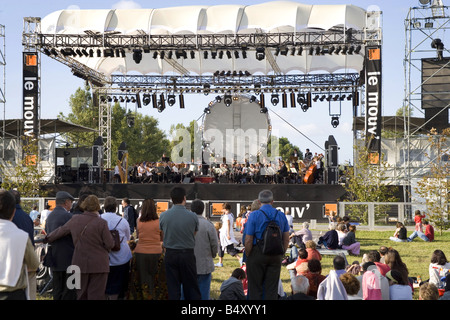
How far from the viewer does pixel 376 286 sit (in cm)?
752

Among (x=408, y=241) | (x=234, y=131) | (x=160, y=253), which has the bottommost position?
(x=408, y=241)

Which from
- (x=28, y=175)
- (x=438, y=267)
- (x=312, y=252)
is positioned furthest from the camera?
(x=28, y=175)

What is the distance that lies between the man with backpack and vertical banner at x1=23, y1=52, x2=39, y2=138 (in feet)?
69.0

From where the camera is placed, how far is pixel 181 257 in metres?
7.44

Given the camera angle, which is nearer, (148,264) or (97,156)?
(148,264)

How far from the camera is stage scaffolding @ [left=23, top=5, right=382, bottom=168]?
25.8 m

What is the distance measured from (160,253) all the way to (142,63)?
85.3ft

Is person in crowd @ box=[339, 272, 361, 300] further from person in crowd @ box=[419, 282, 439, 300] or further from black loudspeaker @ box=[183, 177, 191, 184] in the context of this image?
black loudspeaker @ box=[183, 177, 191, 184]

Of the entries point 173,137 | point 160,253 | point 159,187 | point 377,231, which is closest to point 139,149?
point 173,137

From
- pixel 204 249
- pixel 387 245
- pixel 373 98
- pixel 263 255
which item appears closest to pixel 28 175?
pixel 373 98

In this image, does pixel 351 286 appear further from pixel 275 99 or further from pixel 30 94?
pixel 275 99

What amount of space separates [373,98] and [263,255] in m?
19.1

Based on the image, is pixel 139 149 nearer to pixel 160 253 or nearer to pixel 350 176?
pixel 350 176
